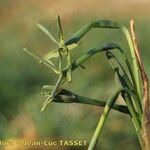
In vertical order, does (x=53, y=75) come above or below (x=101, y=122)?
below

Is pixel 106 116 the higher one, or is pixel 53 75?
pixel 106 116

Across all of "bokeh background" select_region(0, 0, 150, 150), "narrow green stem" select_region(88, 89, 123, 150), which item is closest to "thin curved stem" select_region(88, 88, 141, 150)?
"narrow green stem" select_region(88, 89, 123, 150)

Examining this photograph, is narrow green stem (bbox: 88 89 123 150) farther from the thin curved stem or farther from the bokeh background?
the bokeh background

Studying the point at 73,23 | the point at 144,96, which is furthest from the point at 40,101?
the point at 144,96

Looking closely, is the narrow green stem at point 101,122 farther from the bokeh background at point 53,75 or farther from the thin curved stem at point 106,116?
the bokeh background at point 53,75

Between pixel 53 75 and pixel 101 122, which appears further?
pixel 53 75

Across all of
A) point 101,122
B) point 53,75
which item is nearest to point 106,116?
point 101,122

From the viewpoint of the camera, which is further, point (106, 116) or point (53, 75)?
point (53, 75)

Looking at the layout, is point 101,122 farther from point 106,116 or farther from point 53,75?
point 53,75
